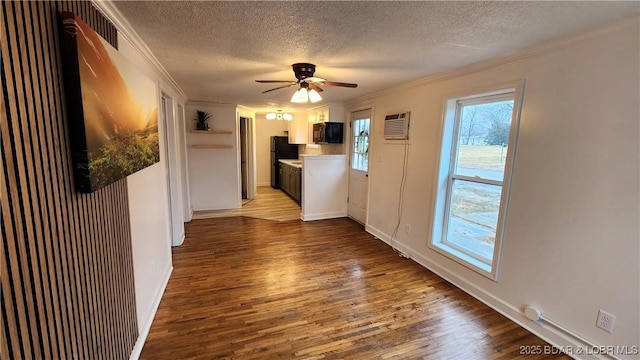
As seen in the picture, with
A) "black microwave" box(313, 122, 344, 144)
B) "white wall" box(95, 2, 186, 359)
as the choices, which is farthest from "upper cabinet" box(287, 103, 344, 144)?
"white wall" box(95, 2, 186, 359)

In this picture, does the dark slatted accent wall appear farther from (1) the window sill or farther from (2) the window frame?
(2) the window frame

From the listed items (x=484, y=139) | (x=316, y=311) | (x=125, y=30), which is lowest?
(x=316, y=311)

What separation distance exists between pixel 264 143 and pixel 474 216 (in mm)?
6345

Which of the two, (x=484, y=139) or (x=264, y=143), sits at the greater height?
(x=484, y=139)

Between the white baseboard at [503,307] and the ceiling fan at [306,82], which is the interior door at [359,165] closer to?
the white baseboard at [503,307]

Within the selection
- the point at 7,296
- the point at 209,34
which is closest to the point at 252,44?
the point at 209,34

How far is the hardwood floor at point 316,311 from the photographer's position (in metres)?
1.94

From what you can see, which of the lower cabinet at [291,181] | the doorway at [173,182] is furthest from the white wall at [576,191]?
the lower cabinet at [291,181]

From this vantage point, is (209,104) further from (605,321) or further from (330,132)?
(605,321)

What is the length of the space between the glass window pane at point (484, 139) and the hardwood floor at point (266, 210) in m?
3.10

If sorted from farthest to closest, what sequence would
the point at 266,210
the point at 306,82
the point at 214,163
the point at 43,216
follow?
the point at 266,210, the point at 214,163, the point at 306,82, the point at 43,216

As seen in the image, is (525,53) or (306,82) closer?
(525,53)

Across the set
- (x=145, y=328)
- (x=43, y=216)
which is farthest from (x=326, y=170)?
(x=43, y=216)

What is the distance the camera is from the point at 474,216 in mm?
2807
